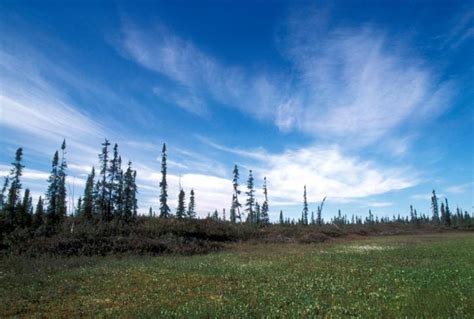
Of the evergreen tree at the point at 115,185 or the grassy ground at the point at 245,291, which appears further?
the evergreen tree at the point at 115,185

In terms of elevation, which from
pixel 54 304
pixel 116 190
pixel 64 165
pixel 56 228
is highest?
pixel 64 165

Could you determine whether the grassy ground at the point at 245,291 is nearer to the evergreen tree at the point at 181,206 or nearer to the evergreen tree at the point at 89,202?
the evergreen tree at the point at 89,202

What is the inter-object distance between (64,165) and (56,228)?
1151 inches

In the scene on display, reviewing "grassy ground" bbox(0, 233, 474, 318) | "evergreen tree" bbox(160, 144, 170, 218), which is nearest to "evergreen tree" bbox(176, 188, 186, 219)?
"evergreen tree" bbox(160, 144, 170, 218)

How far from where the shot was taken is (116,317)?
40.2 feet

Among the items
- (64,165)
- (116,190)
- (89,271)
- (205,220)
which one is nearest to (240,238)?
(205,220)

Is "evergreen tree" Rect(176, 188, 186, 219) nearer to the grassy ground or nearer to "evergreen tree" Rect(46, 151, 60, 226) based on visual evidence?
"evergreen tree" Rect(46, 151, 60, 226)

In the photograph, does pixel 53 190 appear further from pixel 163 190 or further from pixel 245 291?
pixel 245 291

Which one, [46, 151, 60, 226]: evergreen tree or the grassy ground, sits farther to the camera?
[46, 151, 60, 226]: evergreen tree

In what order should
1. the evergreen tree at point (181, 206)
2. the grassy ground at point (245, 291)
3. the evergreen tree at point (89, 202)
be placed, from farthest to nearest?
the evergreen tree at point (181, 206) → the evergreen tree at point (89, 202) → the grassy ground at point (245, 291)

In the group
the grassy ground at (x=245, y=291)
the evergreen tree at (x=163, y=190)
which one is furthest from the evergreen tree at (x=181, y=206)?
the grassy ground at (x=245, y=291)

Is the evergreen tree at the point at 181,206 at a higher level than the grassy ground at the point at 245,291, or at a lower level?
higher

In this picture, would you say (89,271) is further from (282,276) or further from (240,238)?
(240,238)

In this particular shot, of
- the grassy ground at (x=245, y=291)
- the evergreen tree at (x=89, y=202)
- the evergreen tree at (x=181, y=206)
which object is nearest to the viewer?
the grassy ground at (x=245, y=291)
